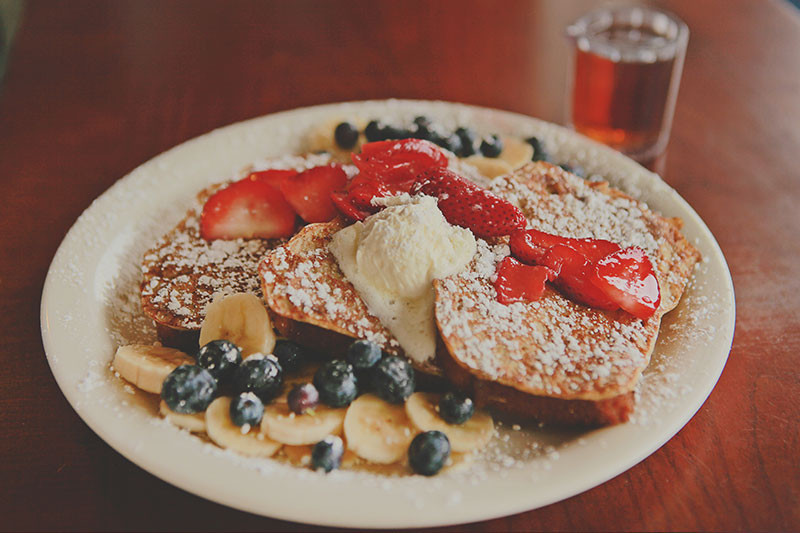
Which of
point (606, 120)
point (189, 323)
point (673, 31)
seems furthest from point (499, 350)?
point (673, 31)

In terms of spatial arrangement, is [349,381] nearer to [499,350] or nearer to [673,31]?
[499,350]

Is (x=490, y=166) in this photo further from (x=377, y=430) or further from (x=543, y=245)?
(x=377, y=430)

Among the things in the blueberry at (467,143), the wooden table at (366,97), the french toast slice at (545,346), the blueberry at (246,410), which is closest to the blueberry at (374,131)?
the blueberry at (467,143)

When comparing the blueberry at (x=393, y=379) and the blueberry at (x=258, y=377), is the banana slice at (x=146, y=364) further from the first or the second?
the blueberry at (x=393, y=379)

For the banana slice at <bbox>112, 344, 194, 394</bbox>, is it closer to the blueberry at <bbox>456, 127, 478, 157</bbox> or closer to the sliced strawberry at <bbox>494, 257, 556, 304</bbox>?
the sliced strawberry at <bbox>494, 257, 556, 304</bbox>

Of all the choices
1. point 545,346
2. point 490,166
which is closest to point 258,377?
point 545,346

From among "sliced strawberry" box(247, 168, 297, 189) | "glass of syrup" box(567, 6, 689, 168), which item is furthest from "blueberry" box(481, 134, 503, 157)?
"sliced strawberry" box(247, 168, 297, 189)
